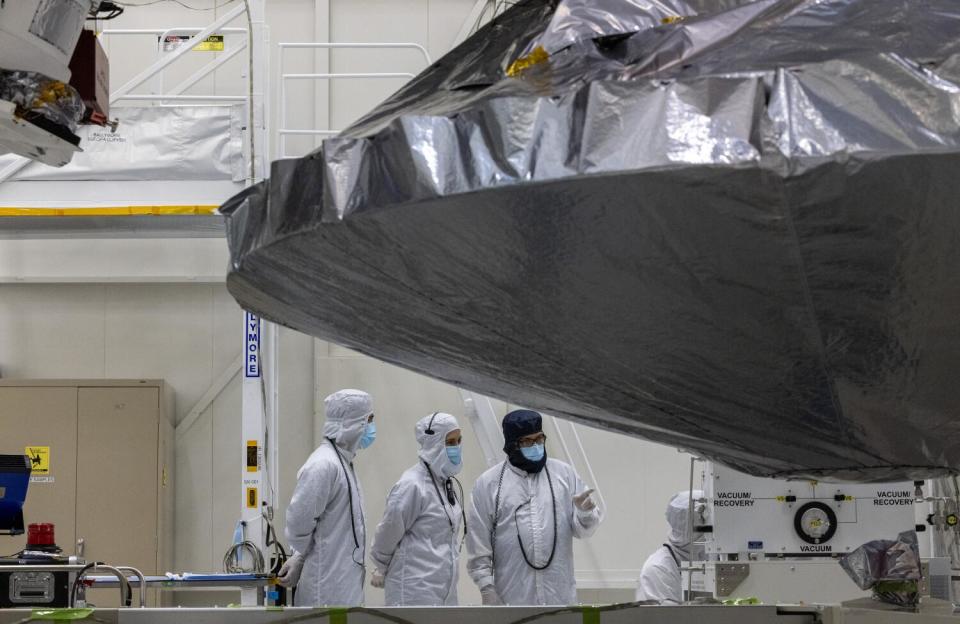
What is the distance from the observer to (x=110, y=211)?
652 cm

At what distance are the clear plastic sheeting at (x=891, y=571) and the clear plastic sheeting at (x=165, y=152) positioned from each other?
471 cm

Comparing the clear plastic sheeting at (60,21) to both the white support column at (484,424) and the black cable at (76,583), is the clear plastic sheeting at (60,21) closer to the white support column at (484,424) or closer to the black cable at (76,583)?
the black cable at (76,583)

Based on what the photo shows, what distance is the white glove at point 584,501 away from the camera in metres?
4.98

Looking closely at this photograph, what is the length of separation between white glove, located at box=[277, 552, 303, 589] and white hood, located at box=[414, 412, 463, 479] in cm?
69

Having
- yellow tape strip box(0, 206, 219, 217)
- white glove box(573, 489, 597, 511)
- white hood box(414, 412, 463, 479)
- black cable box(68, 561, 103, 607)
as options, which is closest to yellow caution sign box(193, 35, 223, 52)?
yellow tape strip box(0, 206, 219, 217)

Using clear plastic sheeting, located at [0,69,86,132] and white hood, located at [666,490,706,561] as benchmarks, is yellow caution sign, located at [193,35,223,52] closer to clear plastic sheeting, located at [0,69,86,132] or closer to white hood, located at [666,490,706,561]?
white hood, located at [666,490,706,561]

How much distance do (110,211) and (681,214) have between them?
5668 millimetres

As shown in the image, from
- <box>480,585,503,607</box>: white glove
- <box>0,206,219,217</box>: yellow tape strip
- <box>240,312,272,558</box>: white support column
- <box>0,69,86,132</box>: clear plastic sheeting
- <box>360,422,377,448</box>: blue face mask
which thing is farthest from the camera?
<box>0,206,219,217</box>: yellow tape strip

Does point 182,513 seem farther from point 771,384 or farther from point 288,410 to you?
point 771,384

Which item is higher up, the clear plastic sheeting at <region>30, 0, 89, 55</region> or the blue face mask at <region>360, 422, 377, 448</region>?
the clear plastic sheeting at <region>30, 0, 89, 55</region>

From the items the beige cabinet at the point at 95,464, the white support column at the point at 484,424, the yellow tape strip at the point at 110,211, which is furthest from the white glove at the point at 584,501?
the beige cabinet at the point at 95,464

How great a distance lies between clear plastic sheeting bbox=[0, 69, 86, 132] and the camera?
2584mm

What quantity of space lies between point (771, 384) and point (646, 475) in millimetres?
5581

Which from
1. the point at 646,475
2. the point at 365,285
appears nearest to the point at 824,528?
the point at 646,475
